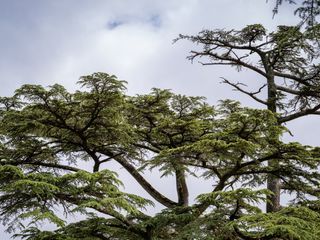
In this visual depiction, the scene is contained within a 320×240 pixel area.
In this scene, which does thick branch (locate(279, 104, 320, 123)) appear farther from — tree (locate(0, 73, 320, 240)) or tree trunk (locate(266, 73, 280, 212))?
tree (locate(0, 73, 320, 240))

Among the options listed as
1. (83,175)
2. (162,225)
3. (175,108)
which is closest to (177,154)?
(162,225)

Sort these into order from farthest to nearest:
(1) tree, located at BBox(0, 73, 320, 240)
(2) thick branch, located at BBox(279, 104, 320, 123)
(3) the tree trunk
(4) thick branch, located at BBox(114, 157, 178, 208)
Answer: (2) thick branch, located at BBox(279, 104, 320, 123), (4) thick branch, located at BBox(114, 157, 178, 208), (3) the tree trunk, (1) tree, located at BBox(0, 73, 320, 240)

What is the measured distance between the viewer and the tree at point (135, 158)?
8094 millimetres

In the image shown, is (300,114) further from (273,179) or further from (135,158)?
(135,158)

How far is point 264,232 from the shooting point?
752 centimetres

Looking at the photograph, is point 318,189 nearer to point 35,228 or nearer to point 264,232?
point 264,232

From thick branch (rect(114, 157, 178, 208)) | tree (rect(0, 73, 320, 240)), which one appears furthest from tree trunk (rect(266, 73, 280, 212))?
thick branch (rect(114, 157, 178, 208))

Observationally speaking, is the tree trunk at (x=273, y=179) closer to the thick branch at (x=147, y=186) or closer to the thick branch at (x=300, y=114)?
the thick branch at (x=300, y=114)

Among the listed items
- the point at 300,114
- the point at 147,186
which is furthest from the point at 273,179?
the point at 147,186

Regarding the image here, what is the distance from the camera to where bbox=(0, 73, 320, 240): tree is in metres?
8.09

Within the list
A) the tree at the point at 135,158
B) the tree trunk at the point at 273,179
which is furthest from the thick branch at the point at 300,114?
the tree at the point at 135,158

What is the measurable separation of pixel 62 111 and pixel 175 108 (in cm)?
422

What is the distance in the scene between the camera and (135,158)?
13344 mm

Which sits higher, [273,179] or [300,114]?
[300,114]
